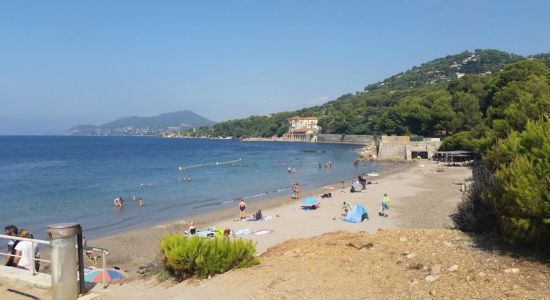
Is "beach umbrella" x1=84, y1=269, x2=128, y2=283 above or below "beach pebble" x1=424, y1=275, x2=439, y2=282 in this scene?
below

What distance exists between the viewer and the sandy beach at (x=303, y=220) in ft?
60.5

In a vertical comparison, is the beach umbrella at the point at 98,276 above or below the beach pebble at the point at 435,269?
below

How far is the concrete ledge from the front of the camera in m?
7.29

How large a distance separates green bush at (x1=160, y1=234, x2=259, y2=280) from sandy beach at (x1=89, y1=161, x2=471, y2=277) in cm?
675

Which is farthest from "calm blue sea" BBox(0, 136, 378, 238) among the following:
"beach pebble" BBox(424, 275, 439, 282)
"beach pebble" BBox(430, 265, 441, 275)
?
"beach pebble" BBox(424, 275, 439, 282)

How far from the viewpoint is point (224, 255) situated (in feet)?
25.8

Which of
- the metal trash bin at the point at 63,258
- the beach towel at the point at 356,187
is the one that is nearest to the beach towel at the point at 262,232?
the metal trash bin at the point at 63,258

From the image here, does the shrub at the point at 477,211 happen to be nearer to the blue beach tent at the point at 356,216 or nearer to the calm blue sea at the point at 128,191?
the blue beach tent at the point at 356,216

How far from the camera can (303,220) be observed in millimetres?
22656

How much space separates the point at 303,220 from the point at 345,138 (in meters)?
122

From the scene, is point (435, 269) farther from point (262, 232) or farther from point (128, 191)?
point (128, 191)

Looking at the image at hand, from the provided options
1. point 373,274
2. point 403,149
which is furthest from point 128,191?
point 403,149

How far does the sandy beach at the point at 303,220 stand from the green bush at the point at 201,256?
6748 mm

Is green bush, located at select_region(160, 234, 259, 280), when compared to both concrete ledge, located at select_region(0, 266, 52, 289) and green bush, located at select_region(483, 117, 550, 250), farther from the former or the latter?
green bush, located at select_region(483, 117, 550, 250)
